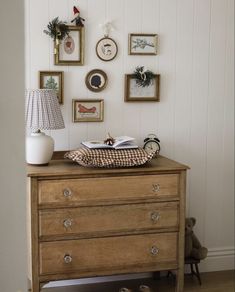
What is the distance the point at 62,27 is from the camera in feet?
9.38

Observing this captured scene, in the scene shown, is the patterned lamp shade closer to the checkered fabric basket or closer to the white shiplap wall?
the checkered fabric basket

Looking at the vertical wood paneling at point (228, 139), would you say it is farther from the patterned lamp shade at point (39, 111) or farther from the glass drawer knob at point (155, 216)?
the patterned lamp shade at point (39, 111)

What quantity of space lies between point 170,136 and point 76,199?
3.16ft

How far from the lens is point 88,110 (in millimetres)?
3000

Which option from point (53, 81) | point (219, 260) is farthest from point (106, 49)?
point (219, 260)

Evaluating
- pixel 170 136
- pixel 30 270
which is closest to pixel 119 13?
pixel 170 136

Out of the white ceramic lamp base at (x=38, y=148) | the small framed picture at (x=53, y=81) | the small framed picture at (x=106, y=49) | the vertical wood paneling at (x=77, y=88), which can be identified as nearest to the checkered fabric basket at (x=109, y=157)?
the white ceramic lamp base at (x=38, y=148)

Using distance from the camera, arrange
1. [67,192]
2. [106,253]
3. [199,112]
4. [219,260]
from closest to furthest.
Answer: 1. [67,192]
2. [106,253]
3. [199,112]
4. [219,260]

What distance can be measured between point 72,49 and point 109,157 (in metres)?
0.80

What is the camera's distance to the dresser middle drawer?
2.51 m

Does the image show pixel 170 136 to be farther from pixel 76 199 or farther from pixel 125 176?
pixel 76 199

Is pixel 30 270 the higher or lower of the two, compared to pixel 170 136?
lower

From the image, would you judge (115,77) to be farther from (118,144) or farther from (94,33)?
(118,144)

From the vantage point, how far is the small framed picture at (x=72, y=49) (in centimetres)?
291
